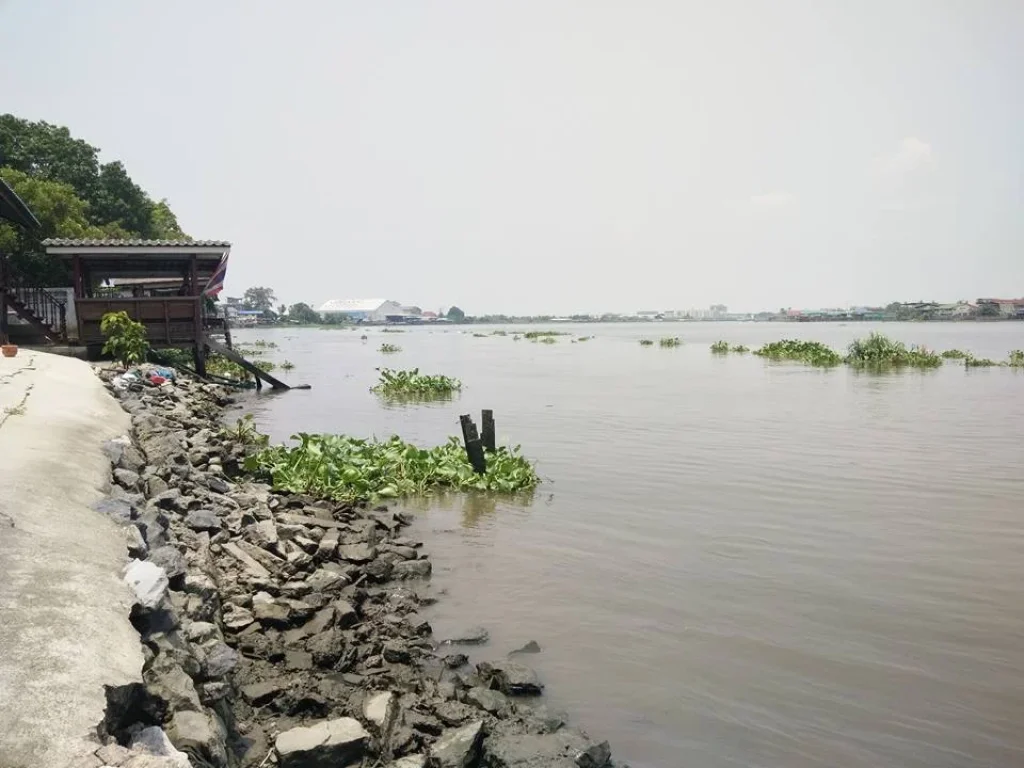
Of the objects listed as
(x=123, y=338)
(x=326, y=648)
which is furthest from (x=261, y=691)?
(x=123, y=338)

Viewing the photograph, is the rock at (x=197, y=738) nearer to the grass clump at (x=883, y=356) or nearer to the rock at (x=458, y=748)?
A: the rock at (x=458, y=748)

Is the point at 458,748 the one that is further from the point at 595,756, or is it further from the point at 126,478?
the point at 126,478

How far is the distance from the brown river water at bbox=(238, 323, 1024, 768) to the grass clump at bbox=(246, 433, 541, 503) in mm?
611

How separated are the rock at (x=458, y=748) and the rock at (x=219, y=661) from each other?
1.43 meters

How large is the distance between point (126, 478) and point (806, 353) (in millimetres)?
43944

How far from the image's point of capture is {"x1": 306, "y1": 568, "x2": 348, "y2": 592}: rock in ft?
24.6

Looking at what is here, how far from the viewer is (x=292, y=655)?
20.1 feet

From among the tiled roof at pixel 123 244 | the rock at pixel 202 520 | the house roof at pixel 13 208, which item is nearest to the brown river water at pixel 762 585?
the rock at pixel 202 520

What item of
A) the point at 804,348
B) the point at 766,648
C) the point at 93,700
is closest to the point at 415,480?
the point at 766,648

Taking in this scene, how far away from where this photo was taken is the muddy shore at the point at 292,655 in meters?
4.23

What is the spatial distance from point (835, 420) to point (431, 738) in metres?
18.1

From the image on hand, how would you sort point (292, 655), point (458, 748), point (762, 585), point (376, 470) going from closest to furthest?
point (458, 748) → point (292, 655) → point (762, 585) → point (376, 470)

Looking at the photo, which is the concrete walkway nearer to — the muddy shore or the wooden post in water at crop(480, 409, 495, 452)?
the muddy shore

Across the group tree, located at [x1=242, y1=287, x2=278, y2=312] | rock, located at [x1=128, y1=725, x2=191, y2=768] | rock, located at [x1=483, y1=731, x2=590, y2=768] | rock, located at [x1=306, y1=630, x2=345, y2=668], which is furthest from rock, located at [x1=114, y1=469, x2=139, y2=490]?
tree, located at [x1=242, y1=287, x2=278, y2=312]
